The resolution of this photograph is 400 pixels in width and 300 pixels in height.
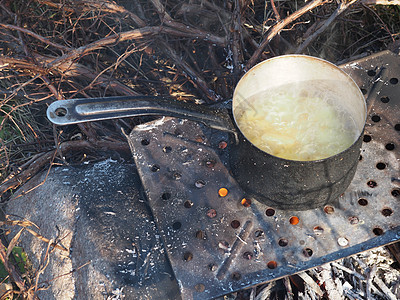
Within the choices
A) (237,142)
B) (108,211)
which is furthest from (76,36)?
(237,142)

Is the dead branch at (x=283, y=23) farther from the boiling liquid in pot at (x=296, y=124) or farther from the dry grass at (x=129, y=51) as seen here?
the boiling liquid in pot at (x=296, y=124)

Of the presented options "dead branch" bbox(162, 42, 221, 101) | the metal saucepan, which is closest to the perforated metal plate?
the metal saucepan

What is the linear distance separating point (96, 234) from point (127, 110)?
1.68 ft

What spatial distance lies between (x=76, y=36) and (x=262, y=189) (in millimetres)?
1113

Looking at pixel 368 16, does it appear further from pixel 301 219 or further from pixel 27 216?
pixel 27 216

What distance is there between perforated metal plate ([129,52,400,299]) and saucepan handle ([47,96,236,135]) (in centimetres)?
29

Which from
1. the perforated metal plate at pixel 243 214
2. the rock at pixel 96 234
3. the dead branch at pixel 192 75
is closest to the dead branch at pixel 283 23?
the dead branch at pixel 192 75

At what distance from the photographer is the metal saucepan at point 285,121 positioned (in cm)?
116

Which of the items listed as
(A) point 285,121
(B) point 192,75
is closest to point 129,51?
(B) point 192,75

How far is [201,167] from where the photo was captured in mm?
1438

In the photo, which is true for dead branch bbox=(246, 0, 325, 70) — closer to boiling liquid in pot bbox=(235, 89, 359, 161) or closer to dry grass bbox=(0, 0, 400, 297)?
dry grass bbox=(0, 0, 400, 297)

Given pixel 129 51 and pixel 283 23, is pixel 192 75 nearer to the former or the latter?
pixel 129 51

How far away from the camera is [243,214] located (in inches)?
52.3

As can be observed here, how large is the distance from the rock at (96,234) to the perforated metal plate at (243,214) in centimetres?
12
